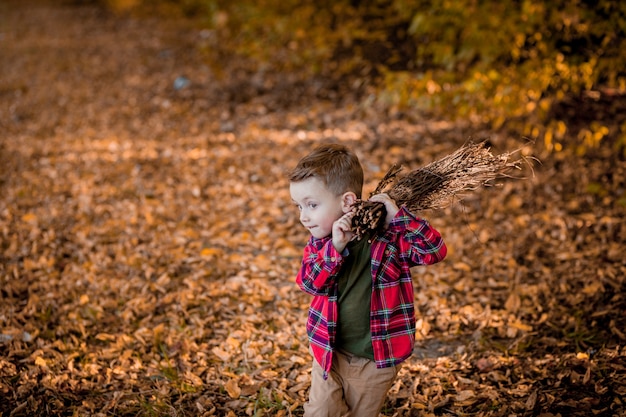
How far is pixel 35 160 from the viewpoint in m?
6.87

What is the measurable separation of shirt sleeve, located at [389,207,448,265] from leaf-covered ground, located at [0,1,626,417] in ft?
4.11

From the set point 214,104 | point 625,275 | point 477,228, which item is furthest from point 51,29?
point 625,275

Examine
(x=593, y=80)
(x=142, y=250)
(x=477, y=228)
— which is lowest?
(x=477, y=228)

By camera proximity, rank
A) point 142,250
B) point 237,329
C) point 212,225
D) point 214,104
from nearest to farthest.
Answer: point 237,329, point 142,250, point 212,225, point 214,104

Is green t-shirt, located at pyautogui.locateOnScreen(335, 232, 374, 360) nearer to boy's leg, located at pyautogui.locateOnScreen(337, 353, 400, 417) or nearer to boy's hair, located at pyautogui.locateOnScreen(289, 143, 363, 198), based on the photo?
boy's leg, located at pyautogui.locateOnScreen(337, 353, 400, 417)

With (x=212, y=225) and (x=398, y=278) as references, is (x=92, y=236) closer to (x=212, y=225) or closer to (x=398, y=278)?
(x=212, y=225)

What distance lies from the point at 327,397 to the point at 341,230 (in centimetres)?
79

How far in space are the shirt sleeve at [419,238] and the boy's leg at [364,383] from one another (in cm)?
52

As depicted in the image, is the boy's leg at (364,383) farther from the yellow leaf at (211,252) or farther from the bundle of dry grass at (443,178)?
the yellow leaf at (211,252)

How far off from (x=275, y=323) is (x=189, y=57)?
8.45 meters

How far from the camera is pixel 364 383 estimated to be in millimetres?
2457

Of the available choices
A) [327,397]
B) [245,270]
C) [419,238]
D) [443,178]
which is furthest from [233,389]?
[443,178]

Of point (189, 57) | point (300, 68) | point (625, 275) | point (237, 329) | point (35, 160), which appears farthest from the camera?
point (189, 57)

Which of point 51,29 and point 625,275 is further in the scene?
point 51,29
